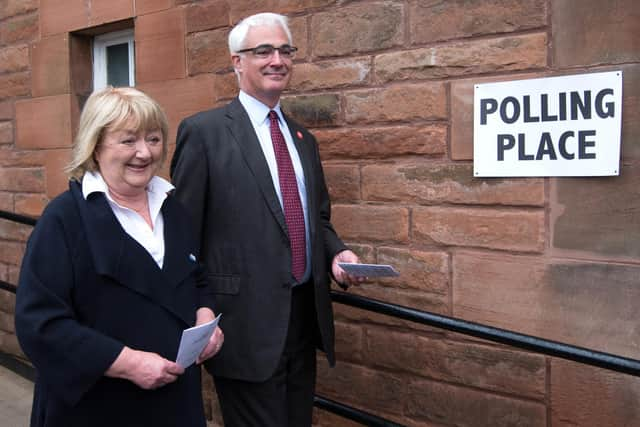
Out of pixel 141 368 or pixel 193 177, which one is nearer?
pixel 141 368

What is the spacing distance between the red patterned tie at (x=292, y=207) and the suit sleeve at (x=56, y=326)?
753 mm

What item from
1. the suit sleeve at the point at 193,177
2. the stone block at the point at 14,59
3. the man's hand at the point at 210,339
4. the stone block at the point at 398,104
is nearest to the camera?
the man's hand at the point at 210,339

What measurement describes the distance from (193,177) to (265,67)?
0.47 m

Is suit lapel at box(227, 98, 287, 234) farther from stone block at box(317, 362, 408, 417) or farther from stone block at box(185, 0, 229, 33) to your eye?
stone block at box(185, 0, 229, 33)

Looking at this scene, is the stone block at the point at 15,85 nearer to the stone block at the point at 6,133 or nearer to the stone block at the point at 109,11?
the stone block at the point at 6,133

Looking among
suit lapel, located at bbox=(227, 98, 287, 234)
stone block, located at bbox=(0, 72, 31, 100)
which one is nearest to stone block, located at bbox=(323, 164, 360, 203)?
suit lapel, located at bbox=(227, 98, 287, 234)

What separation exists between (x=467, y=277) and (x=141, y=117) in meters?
1.61

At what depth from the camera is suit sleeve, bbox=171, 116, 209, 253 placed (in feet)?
7.20

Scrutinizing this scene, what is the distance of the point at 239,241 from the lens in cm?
222

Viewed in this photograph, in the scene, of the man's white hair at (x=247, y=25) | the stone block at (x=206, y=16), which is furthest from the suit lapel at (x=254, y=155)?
the stone block at (x=206, y=16)

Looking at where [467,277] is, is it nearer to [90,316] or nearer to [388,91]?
[388,91]

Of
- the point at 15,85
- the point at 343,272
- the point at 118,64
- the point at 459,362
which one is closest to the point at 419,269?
the point at 459,362

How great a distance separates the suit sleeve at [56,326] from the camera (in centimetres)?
166

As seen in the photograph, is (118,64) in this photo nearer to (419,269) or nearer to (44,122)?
(44,122)
